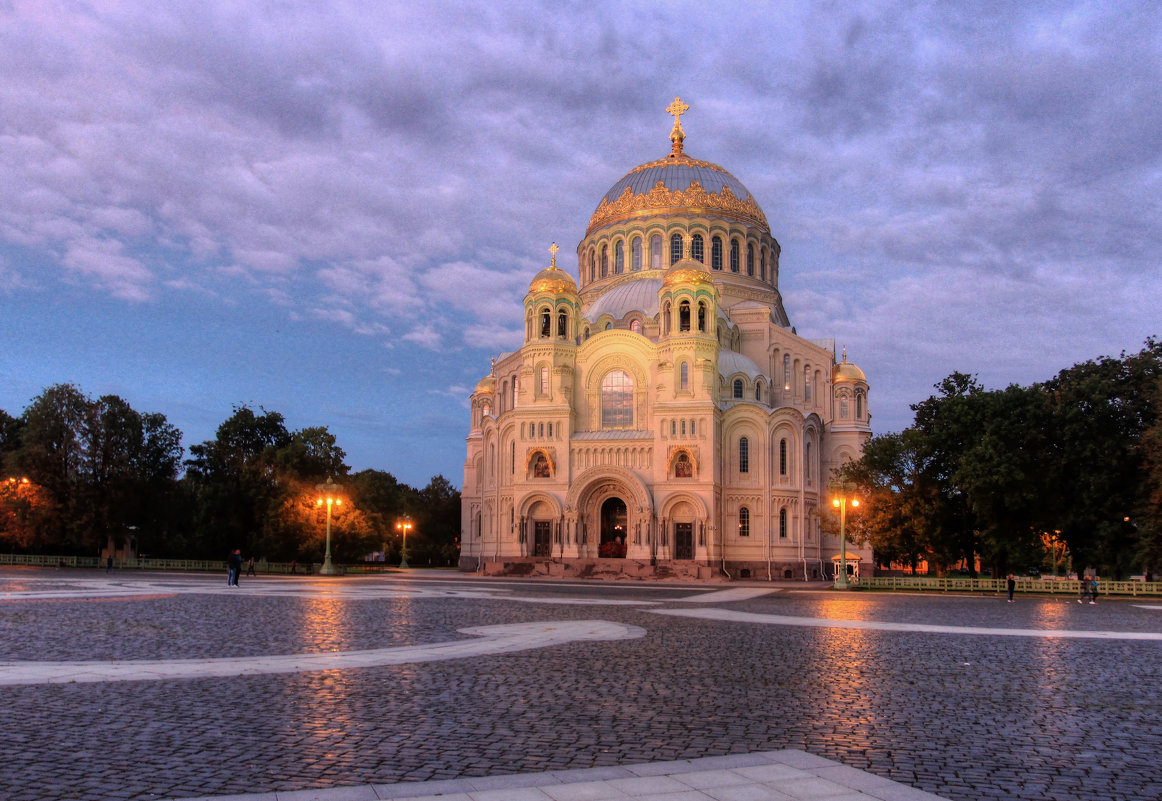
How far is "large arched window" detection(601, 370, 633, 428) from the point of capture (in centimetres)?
5759

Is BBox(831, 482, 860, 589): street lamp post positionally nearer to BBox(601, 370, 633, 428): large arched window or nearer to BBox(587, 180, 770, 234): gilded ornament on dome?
BBox(601, 370, 633, 428): large arched window

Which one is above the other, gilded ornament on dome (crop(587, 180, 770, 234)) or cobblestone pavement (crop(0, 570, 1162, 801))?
gilded ornament on dome (crop(587, 180, 770, 234))

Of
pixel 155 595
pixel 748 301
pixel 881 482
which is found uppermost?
pixel 748 301

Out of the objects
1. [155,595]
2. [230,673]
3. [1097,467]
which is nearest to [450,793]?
[230,673]

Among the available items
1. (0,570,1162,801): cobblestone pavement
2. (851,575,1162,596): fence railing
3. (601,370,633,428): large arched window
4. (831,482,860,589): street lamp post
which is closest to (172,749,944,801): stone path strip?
(0,570,1162,801): cobblestone pavement

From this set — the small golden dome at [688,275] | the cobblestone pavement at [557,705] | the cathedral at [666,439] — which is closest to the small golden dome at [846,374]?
the cathedral at [666,439]

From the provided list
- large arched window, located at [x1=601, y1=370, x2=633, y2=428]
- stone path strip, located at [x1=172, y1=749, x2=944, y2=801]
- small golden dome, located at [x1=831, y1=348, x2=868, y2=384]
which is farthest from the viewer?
small golden dome, located at [x1=831, y1=348, x2=868, y2=384]

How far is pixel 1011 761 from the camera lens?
802 cm

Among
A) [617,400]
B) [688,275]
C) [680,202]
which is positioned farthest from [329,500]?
[680,202]

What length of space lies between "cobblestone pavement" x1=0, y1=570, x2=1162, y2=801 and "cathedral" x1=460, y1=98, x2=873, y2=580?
3293 cm

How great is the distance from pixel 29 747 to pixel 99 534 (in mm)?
59100

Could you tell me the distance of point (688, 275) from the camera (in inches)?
2202

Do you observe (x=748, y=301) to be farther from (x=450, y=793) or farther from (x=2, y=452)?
(x=450, y=793)

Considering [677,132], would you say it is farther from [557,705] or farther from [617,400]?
[557,705]
